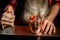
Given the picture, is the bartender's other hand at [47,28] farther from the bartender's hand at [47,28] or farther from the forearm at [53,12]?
A: the forearm at [53,12]

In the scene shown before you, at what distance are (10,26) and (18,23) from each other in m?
0.15

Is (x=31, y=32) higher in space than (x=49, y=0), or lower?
lower

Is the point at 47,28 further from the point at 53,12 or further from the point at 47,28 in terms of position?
the point at 53,12

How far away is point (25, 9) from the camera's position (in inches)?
44.8

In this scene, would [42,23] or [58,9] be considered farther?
[58,9]

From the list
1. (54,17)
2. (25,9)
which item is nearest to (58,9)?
(54,17)

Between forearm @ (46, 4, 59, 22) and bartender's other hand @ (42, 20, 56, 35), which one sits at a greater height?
forearm @ (46, 4, 59, 22)

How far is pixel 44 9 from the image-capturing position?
3.74 feet

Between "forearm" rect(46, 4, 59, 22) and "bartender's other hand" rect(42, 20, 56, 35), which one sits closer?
"bartender's other hand" rect(42, 20, 56, 35)

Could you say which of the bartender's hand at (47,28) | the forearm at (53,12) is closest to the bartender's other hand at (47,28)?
the bartender's hand at (47,28)

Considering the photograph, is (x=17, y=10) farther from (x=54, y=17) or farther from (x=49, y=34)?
(x=49, y=34)

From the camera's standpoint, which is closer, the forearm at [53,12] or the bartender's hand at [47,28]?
the bartender's hand at [47,28]

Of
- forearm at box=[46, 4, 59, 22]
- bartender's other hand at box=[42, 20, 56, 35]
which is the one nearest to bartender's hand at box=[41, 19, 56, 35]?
bartender's other hand at box=[42, 20, 56, 35]

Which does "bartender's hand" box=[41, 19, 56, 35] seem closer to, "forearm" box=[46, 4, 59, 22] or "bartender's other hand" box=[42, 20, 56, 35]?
"bartender's other hand" box=[42, 20, 56, 35]
